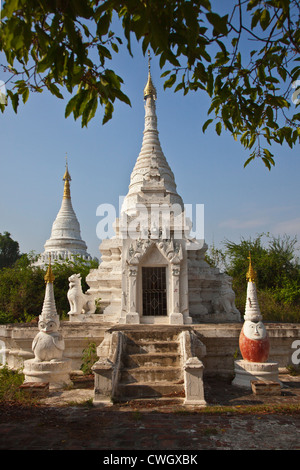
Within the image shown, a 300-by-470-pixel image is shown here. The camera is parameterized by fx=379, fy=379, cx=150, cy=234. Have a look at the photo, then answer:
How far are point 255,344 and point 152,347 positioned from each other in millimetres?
2452

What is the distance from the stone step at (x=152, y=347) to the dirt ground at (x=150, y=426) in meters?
1.52

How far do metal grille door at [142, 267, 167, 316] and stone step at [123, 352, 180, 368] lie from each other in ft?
11.4

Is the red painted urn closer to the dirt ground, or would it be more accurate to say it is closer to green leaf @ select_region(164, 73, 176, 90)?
the dirt ground

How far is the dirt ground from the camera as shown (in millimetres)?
5031

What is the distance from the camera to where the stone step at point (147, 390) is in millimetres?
7734

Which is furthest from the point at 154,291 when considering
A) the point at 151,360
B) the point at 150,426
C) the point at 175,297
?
the point at 150,426

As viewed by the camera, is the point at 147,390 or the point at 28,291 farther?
the point at 28,291

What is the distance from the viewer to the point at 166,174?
61.7 feet

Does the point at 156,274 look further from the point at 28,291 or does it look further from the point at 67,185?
the point at 67,185

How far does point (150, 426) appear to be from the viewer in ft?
19.3

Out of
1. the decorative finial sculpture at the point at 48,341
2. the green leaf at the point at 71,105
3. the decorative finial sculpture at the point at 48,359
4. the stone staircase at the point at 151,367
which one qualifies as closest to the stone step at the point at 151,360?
the stone staircase at the point at 151,367

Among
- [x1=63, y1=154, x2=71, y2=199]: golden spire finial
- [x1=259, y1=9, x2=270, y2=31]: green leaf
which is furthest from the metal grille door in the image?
[x1=63, y1=154, x2=71, y2=199]: golden spire finial

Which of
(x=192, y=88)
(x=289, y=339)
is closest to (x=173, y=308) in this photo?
(x=289, y=339)

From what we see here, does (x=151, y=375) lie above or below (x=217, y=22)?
below
